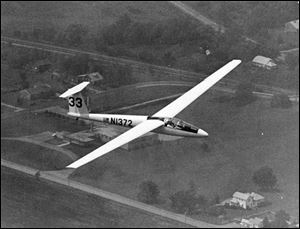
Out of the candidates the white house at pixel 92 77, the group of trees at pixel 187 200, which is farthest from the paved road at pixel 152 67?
the group of trees at pixel 187 200

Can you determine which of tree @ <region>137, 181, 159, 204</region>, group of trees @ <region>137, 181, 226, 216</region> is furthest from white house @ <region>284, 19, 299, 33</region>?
tree @ <region>137, 181, 159, 204</region>

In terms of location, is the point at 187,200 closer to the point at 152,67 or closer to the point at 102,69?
the point at 102,69

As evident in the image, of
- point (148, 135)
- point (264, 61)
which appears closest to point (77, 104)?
point (148, 135)

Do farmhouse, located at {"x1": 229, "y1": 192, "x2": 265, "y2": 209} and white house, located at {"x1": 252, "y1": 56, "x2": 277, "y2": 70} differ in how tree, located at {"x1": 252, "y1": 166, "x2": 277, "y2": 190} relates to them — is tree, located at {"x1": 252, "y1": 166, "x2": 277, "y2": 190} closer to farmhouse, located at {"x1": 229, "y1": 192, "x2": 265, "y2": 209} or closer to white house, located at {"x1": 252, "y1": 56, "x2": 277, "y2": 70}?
farmhouse, located at {"x1": 229, "y1": 192, "x2": 265, "y2": 209}

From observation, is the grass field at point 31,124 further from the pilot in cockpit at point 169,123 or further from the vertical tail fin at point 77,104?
the pilot in cockpit at point 169,123

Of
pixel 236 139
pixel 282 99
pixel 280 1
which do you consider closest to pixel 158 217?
pixel 236 139

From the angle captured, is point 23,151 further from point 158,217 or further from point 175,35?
point 175,35
